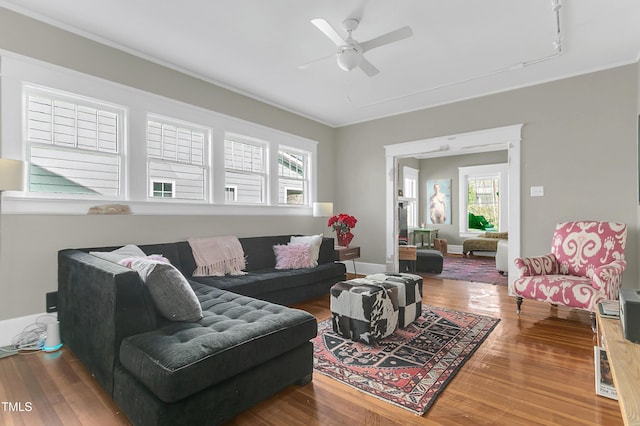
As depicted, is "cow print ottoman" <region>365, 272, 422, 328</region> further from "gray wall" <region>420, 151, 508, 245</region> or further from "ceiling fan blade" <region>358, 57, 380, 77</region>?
"gray wall" <region>420, 151, 508, 245</region>

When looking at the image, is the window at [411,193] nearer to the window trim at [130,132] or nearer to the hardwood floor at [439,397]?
the window trim at [130,132]

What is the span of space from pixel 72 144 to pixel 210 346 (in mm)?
2745

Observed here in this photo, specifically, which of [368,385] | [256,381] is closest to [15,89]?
[256,381]

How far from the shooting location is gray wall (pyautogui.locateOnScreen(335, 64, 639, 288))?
3.68m

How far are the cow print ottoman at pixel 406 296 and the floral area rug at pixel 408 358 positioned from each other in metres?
0.12

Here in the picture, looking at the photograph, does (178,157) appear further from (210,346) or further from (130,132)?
(210,346)

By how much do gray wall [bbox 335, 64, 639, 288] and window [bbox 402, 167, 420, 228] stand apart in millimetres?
3989

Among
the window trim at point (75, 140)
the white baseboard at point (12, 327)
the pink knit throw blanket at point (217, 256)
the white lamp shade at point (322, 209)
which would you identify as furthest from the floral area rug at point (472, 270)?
the white baseboard at point (12, 327)

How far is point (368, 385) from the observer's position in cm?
204

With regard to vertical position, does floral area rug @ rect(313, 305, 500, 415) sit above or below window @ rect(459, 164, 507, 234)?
below

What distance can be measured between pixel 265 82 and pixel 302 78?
529mm

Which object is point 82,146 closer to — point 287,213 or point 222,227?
point 222,227

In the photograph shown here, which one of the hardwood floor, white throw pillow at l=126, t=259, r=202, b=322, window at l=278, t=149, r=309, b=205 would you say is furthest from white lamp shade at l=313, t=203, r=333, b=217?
white throw pillow at l=126, t=259, r=202, b=322

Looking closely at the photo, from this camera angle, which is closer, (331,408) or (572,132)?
(331,408)
